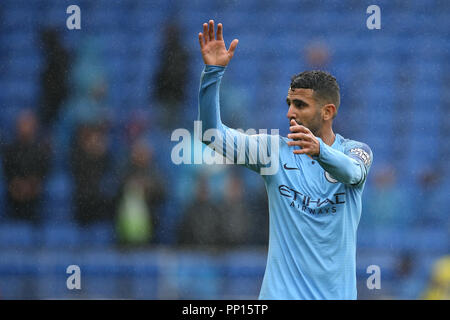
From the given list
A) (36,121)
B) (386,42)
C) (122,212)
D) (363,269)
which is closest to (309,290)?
(363,269)

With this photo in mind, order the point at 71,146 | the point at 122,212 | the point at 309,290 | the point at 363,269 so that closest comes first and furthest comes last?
the point at 309,290 < the point at 363,269 < the point at 122,212 < the point at 71,146

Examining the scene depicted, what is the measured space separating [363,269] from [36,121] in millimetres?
4119

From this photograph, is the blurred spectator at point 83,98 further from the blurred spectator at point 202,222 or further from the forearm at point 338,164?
the forearm at point 338,164

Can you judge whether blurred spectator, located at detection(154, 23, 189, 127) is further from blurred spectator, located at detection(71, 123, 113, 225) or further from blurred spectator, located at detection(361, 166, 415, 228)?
blurred spectator, located at detection(361, 166, 415, 228)

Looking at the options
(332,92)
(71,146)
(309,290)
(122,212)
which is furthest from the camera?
(71,146)

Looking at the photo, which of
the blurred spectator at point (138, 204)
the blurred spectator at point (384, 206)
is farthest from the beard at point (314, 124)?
the blurred spectator at point (384, 206)

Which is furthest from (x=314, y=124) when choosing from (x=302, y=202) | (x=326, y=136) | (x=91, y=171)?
(x=91, y=171)

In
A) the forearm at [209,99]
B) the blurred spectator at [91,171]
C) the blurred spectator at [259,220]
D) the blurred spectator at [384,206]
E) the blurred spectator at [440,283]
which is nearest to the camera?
the forearm at [209,99]

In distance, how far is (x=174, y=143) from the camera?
7.55 m

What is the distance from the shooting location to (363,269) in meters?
6.27

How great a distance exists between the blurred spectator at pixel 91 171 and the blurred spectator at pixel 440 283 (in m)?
3.22

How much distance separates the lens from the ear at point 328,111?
315 centimetres

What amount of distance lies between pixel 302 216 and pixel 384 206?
171 inches
